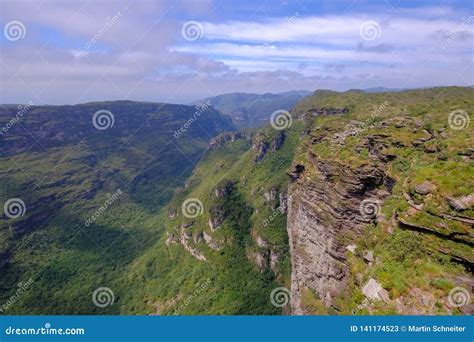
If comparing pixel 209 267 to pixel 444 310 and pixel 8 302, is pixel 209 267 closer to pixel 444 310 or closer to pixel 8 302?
pixel 8 302

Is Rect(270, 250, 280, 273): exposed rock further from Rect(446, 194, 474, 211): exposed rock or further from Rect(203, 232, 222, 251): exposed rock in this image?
Rect(446, 194, 474, 211): exposed rock

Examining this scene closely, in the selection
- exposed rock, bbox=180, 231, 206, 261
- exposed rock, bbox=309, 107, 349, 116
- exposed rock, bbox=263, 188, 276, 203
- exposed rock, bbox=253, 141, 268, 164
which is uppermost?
exposed rock, bbox=309, 107, 349, 116

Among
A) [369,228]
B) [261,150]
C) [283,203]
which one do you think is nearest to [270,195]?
[283,203]

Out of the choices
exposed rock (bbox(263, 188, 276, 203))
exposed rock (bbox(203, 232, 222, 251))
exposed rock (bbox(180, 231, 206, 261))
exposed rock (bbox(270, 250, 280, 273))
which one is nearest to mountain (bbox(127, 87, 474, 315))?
exposed rock (bbox(270, 250, 280, 273))

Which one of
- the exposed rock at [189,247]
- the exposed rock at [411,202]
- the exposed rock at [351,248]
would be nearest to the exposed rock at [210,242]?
the exposed rock at [189,247]

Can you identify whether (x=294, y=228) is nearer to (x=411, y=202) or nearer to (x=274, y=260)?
(x=411, y=202)

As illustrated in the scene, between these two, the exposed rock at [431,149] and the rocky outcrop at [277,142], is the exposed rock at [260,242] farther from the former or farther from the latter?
the exposed rock at [431,149]

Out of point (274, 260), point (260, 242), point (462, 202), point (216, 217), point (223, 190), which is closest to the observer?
point (462, 202)
